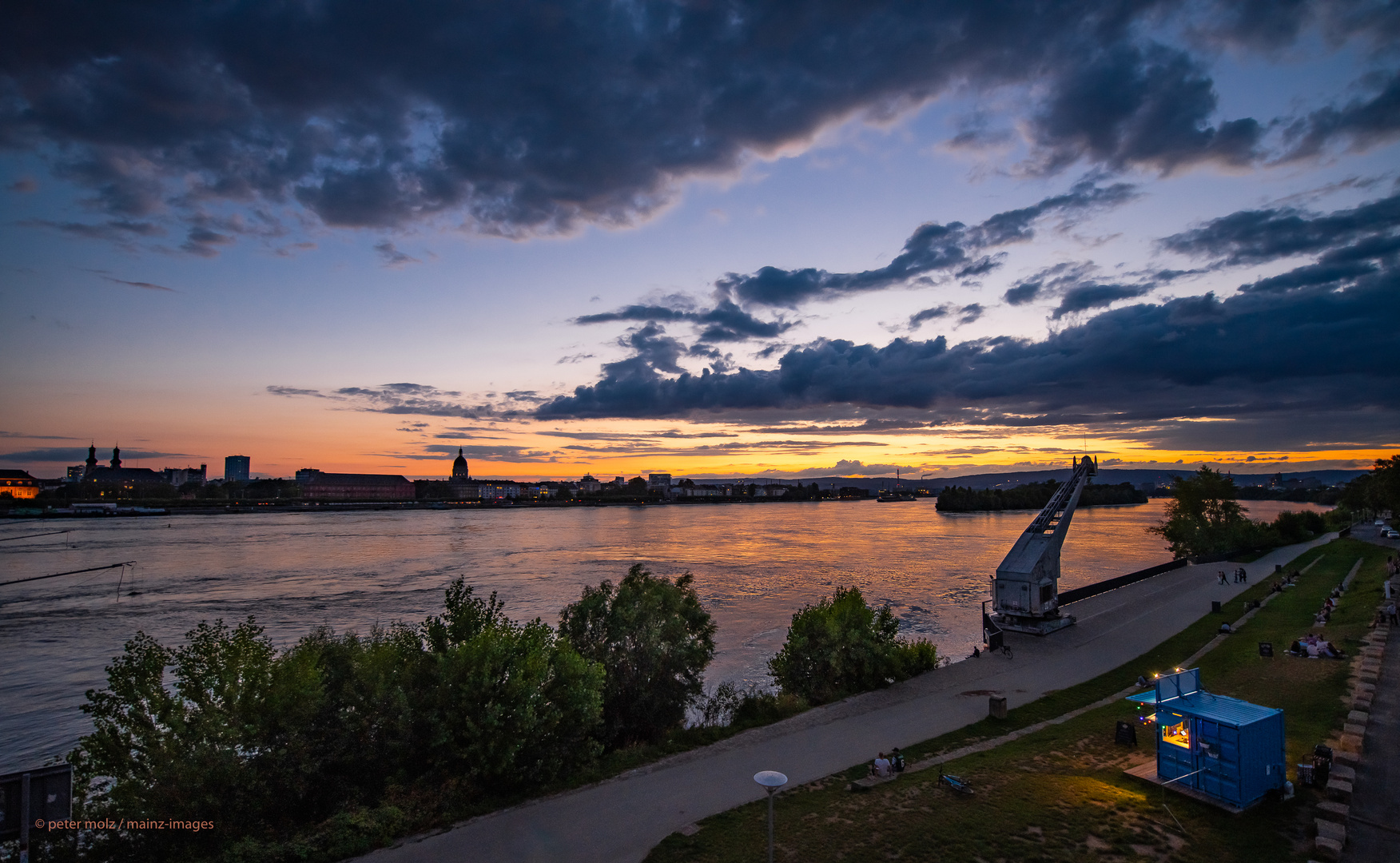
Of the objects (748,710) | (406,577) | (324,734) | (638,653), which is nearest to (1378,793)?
(748,710)

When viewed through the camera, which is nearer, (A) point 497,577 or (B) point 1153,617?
(B) point 1153,617

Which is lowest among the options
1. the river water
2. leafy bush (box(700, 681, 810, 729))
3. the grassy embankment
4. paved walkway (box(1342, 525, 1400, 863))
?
the river water

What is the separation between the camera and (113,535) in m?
109

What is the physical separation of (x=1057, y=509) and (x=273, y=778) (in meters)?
42.0

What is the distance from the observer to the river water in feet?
117

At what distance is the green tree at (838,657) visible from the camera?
24.9m

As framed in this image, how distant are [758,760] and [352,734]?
10242 mm

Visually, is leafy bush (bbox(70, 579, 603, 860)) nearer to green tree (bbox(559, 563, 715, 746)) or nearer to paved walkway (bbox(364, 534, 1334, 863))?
paved walkway (bbox(364, 534, 1334, 863))

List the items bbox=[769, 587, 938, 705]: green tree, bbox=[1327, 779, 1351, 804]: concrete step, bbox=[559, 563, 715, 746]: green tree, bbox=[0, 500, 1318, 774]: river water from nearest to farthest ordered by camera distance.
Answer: bbox=[1327, 779, 1351, 804]: concrete step, bbox=[559, 563, 715, 746]: green tree, bbox=[769, 587, 938, 705]: green tree, bbox=[0, 500, 1318, 774]: river water

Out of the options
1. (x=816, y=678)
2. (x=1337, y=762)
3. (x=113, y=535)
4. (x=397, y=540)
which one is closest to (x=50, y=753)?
(x=816, y=678)

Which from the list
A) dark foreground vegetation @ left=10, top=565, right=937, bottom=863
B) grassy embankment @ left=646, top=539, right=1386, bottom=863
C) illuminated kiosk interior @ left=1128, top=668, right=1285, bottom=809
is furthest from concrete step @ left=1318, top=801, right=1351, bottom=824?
dark foreground vegetation @ left=10, top=565, right=937, bottom=863

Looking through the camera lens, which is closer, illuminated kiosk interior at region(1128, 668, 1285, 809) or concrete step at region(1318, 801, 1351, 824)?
concrete step at region(1318, 801, 1351, 824)

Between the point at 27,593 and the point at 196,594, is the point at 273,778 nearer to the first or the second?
the point at 196,594

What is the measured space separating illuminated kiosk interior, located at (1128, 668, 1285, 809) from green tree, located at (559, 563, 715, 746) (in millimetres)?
13076
